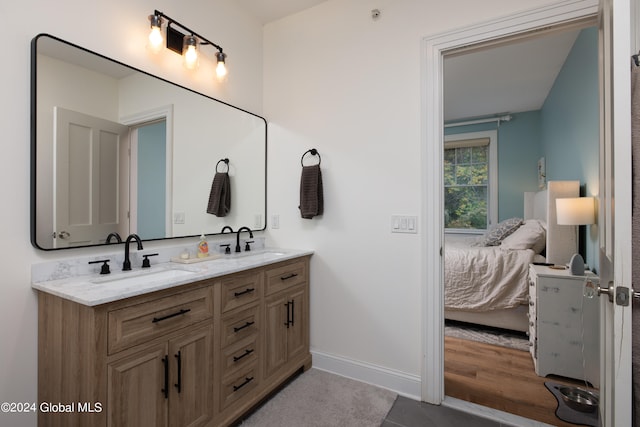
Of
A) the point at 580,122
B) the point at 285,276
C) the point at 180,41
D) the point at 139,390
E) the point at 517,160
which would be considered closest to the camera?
the point at 139,390

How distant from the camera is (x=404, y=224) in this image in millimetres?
2104

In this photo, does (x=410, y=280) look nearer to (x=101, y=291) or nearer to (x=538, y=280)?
(x=538, y=280)

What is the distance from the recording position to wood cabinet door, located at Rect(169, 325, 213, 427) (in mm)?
1450

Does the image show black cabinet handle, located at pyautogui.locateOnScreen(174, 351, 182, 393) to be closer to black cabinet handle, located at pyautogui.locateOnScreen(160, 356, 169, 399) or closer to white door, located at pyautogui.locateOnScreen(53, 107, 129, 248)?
black cabinet handle, located at pyautogui.locateOnScreen(160, 356, 169, 399)

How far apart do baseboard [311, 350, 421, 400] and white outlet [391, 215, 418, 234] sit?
940mm

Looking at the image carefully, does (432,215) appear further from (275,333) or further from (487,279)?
(487,279)

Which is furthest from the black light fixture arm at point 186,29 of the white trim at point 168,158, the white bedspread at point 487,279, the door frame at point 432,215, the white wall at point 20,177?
the white bedspread at point 487,279

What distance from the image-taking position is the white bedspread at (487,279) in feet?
9.71

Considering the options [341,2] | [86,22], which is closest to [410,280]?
[341,2]

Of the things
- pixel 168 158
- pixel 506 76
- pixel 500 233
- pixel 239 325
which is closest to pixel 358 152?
pixel 168 158

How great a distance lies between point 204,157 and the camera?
2.22m

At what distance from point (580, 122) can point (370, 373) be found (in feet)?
9.41

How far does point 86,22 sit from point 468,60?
326 centimetres

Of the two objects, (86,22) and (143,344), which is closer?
(143,344)
